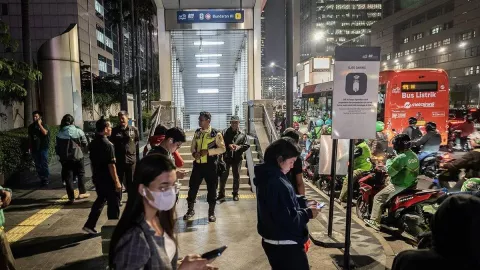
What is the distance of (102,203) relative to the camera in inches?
232

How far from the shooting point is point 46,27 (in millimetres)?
34531

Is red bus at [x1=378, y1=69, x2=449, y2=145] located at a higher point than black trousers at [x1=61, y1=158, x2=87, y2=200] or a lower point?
higher

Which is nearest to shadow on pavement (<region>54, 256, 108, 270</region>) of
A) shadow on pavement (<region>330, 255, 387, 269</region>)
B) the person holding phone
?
the person holding phone

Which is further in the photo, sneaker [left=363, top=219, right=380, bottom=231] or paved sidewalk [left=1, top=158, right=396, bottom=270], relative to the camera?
sneaker [left=363, top=219, right=380, bottom=231]

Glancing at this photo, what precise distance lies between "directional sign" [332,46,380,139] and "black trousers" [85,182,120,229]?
3.70 meters

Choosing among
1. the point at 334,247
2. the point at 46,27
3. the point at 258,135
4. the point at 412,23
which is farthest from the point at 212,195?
the point at 412,23

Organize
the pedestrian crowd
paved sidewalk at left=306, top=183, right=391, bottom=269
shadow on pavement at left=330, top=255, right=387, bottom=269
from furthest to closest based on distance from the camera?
paved sidewalk at left=306, top=183, right=391, bottom=269
shadow on pavement at left=330, top=255, right=387, bottom=269
the pedestrian crowd

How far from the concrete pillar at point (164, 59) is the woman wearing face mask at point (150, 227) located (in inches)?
465

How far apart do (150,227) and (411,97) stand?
1380 cm

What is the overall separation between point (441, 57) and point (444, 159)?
201 feet

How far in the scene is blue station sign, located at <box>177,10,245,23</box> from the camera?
12750 mm

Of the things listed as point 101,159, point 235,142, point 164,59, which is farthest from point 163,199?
point 164,59

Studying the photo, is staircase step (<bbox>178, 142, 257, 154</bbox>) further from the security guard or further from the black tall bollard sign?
the black tall bollard sign

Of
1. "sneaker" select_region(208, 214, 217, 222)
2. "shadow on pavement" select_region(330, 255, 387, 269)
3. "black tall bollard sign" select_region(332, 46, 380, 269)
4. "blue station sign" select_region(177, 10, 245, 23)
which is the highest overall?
"blue station sign" select_region(177, 10, 245, 23)
